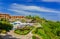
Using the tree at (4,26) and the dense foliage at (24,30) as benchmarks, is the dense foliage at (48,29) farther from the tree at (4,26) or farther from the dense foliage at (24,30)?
the tree at (4,26)

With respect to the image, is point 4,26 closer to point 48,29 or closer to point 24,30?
point 24,30

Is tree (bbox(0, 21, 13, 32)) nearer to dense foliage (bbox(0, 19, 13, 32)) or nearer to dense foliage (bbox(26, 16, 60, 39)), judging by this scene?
dense foliage (bbox(0, 19, 13, 32))

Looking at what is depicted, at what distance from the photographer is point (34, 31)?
23.7 ft

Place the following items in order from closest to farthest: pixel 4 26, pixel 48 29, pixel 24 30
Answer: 1. pixel 24 30
2. pixel 4 26
3. pixel 48 29

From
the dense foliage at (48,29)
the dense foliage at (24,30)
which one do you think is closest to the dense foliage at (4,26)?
the dense foliage at (24,30)

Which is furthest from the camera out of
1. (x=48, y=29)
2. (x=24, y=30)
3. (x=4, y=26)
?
(x=48, y=29)

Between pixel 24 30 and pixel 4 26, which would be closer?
pixel 24 30

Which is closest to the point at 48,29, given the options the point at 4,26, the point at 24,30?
the point at 24,30

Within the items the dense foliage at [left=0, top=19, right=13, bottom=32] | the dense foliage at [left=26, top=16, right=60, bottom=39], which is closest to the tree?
the dense foliage at [left=0, top=19, right=13, bottom=32]

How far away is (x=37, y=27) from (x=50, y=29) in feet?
3.30

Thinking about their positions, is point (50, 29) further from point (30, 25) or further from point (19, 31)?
point (19, 31)

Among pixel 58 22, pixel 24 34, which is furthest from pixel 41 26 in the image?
pixel 58 22

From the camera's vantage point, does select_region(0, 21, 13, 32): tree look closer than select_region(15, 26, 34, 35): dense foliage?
No

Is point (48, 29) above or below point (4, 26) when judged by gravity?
below
